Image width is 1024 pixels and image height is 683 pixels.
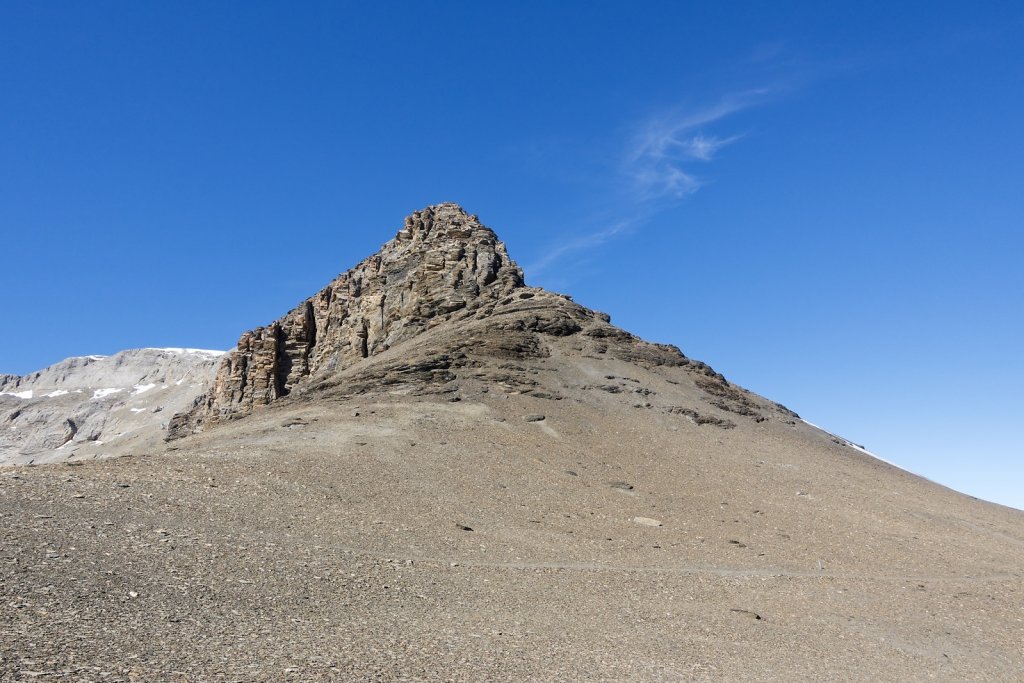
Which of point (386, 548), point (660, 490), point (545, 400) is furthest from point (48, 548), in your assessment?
point (545, 400)

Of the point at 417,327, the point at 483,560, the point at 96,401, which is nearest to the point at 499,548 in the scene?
the point at 483,560

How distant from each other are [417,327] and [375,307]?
7.97m

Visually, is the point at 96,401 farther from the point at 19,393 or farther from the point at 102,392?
the point at 19,393

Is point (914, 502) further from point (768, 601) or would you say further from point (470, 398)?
point (470, 398)

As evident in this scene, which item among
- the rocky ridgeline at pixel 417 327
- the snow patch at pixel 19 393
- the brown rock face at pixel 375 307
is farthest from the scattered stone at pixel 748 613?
the snow patch at pixel 19 393

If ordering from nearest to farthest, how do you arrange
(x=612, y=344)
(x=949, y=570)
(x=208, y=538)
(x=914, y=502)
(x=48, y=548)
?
(x=48, y=548), (x=208, y=538), (x=949, y=570), (x=914, y=502), (x=612, y=344)

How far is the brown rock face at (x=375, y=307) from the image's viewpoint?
1970 inches

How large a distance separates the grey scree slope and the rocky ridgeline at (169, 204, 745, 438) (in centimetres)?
79

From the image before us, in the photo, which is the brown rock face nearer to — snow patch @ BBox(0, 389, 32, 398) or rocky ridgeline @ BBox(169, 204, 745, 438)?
rocky ridgeline @ BBox(169, 204, 745, 438)

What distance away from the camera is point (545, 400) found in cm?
3397

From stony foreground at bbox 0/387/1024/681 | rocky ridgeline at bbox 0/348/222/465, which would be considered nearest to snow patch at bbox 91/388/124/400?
rocky ridgeline at bbox 0/348/222/465

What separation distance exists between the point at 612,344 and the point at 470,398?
14.8 meters

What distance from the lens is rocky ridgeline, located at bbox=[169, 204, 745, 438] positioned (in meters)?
39.1

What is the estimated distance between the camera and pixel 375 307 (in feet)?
180
